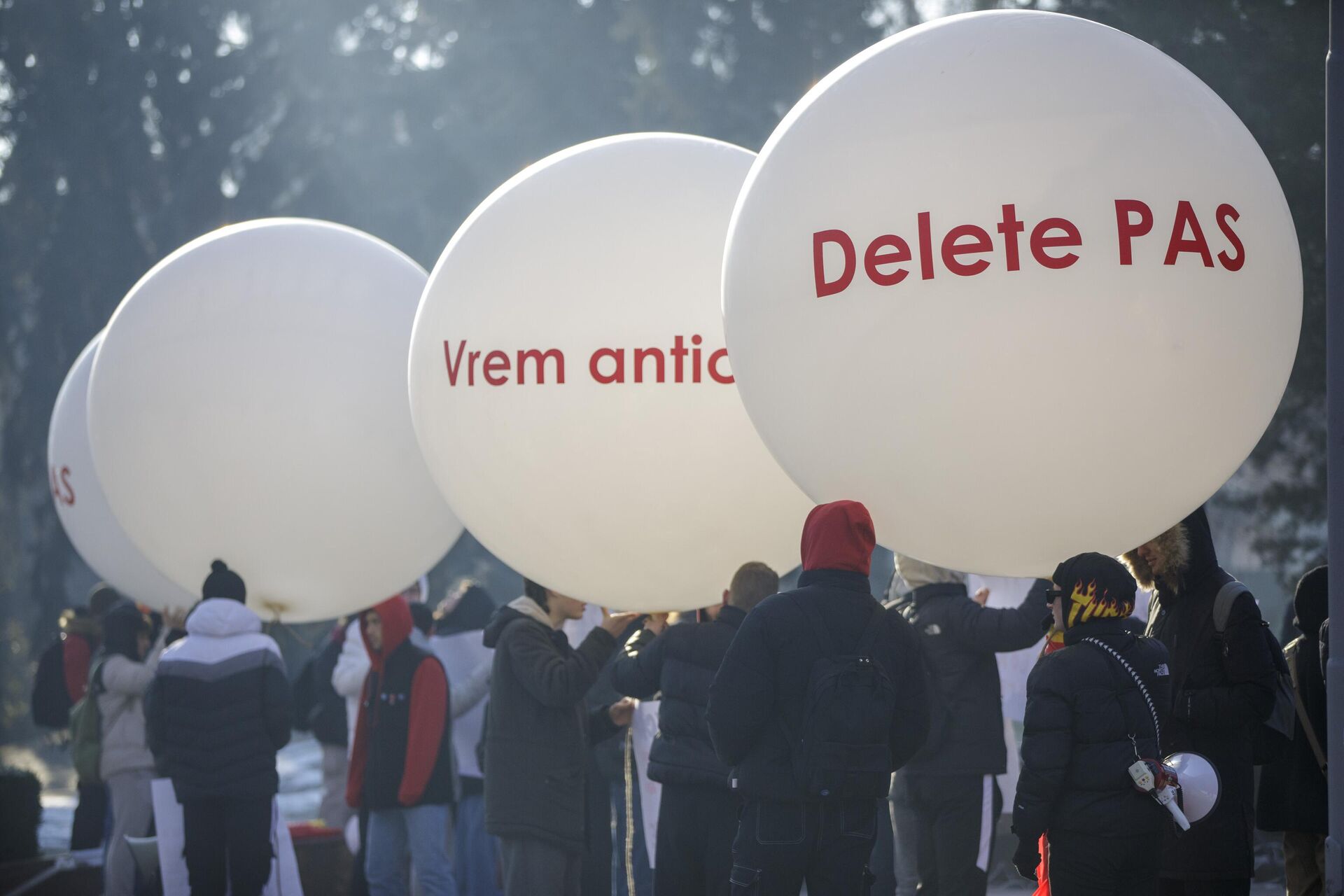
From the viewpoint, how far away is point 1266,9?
9.73 m

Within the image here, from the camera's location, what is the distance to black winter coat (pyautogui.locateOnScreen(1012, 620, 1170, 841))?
370 centimetres

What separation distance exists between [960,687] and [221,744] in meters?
2.77

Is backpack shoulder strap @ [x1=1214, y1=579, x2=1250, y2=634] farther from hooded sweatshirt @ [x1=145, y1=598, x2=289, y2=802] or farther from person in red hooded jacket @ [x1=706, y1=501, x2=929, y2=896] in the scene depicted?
hooded sweatshirt @ [x1=145, y1=598, x2=289, y2=802]

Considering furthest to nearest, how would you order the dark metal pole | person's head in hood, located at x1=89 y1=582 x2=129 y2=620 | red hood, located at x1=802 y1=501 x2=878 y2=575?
person's head in hood, located at x1=89 y1=582 x2=129 y2=620 < the dark metal pole < red hood, located at x1=802 y1=501 x2=878 y2=575

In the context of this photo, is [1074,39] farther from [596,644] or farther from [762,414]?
[596,644]

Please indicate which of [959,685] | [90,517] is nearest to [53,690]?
[90,517]

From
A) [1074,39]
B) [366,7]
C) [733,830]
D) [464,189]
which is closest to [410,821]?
[733,830]

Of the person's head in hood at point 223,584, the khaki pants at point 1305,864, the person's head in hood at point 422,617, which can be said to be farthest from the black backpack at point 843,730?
the person's head in hood at point 422,617

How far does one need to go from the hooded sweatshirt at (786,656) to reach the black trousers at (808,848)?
0.07 meters

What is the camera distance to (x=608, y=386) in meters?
3.89

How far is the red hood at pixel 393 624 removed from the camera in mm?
6051

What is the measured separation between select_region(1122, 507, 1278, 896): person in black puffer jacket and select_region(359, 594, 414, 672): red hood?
3160 mm

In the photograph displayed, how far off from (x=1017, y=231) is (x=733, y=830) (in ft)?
7.69

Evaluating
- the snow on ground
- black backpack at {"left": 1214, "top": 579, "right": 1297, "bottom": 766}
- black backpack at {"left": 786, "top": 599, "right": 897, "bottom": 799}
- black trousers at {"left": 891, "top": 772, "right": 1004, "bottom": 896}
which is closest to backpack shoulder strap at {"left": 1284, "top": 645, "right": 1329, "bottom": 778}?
black backpack at {"left": 1214, "top": 579, "right": 1297, "bottom": 766}
